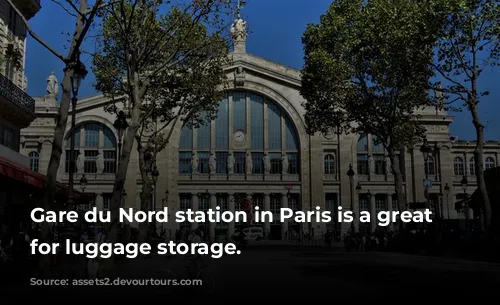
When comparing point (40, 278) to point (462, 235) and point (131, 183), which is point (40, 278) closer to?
point (462, 235)

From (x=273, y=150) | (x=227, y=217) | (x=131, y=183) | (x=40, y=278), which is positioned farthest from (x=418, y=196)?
(x=40, y=278)

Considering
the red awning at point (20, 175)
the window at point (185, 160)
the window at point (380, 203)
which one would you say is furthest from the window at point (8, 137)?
the window at point (380, 203)

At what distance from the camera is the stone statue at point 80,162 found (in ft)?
196

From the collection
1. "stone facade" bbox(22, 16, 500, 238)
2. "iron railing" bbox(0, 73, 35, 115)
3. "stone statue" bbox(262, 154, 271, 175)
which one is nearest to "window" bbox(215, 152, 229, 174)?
"stone facade" bbox(22, 16, 500, 238)

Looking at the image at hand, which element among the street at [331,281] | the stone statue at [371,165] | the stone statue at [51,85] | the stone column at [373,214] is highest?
the stone statue at [51,85]

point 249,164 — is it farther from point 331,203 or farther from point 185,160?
point 331,203

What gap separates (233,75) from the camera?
202 feet

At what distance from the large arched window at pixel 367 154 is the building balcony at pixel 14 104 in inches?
1655

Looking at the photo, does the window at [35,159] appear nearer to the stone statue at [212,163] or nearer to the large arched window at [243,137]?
the large arched window at [243,137]

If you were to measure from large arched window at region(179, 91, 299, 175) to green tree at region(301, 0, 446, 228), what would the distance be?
81.5 ft

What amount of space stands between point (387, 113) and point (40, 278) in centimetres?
2443

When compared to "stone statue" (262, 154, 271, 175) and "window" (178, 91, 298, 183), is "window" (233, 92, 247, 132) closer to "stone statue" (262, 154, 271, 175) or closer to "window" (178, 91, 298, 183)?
"window" (178, 91, 298, 183)

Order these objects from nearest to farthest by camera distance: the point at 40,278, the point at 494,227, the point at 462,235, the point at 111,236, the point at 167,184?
the point at 40,278, the point at 111,236, the point at 494,227, the point at 462,235, the point at 167,184

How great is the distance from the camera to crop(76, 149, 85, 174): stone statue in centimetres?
5966
